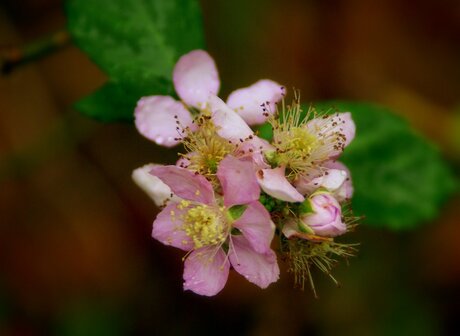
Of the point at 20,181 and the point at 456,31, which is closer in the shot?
the point at 20,181

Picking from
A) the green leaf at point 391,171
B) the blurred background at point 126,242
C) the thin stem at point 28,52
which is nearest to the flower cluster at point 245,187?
the green leaf at point 391,171

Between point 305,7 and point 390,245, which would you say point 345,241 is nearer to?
point 390,245

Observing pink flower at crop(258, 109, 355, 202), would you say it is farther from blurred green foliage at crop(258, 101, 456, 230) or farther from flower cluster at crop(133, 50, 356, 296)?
blurred green foliage at crop(258, 101, 456, 230)

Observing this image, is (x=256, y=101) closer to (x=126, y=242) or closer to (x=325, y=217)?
(x=325, y=217)

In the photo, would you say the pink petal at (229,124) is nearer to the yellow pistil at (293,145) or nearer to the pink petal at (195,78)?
the yellow pistil at (293,145)

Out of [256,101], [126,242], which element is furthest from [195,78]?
[126,242]

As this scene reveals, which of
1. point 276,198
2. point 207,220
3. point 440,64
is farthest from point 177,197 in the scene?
point 440,64

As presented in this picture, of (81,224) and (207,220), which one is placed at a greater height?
Result: (207,220)
